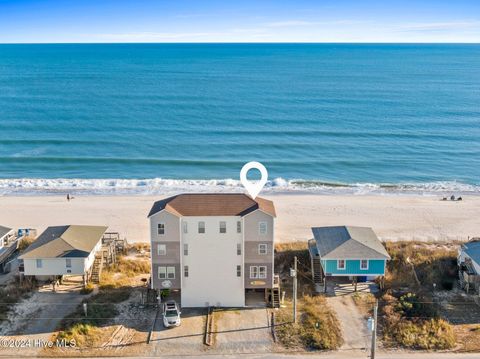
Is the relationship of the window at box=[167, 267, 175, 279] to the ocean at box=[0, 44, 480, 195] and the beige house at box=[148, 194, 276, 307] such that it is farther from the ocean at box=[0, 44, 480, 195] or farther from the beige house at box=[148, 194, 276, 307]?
the ocean at box=[0, 44, 480, 195]

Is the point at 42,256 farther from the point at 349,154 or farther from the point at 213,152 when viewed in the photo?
the point at 349,154

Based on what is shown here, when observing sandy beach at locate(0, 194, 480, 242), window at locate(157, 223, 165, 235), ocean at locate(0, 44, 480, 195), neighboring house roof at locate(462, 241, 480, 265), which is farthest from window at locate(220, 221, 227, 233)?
ocean at locate(0, 44, 480, 195)

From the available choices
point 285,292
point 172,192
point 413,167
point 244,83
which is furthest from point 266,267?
point 244,83

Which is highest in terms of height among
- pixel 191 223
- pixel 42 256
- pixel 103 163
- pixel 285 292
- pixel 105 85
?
pixel 105 85

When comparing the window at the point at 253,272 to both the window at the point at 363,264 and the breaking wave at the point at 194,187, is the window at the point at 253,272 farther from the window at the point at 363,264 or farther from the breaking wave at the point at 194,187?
the breaking wave at the point at 194,187

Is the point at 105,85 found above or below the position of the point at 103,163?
above

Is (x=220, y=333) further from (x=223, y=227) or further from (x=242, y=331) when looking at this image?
(x=223, y=227)

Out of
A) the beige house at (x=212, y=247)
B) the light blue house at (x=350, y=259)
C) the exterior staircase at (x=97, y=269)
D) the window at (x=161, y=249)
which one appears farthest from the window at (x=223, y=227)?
the exterior staircase at (x=97, y=269)
